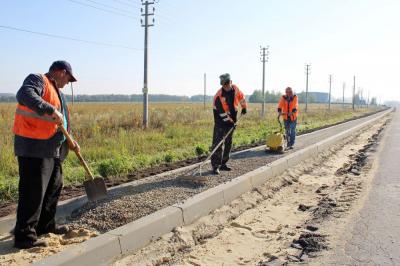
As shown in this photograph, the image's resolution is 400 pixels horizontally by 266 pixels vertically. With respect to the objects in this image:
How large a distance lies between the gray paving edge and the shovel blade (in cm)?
87

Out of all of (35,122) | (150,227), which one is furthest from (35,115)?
(150,227)

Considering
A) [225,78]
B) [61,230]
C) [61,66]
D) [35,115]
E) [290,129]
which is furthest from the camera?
[290,129]

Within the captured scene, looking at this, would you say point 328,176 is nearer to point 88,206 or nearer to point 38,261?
point 88,206

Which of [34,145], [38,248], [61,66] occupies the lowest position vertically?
[38,248]

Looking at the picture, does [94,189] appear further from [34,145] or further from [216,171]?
[216,171]

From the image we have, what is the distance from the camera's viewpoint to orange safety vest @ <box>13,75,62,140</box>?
4.29 meters

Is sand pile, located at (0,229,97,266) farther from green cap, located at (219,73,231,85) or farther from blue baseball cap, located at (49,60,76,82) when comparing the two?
green cap, located at (219,73,231,85)

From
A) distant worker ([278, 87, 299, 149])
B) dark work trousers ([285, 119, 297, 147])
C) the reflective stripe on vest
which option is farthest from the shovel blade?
dark work trousers ([285, 119, 297, 147])

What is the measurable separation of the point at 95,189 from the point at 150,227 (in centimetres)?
112

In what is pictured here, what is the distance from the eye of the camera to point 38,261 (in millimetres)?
3871

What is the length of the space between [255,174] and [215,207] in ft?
6.47

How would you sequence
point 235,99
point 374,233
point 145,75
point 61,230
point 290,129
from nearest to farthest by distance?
point 61,230, point 374,233, point 235,99, point 290,129, point 145,75

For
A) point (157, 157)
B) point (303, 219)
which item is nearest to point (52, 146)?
point (303, 219)

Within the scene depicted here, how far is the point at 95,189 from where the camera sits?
225 inches
